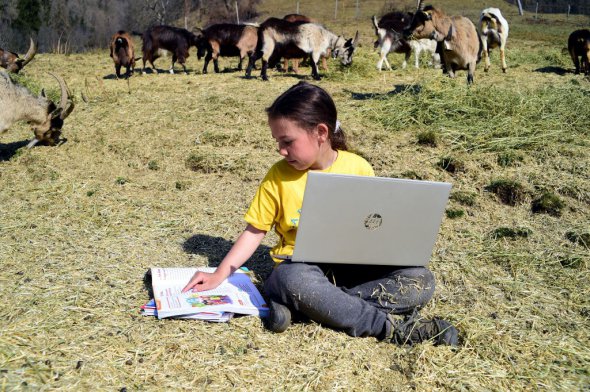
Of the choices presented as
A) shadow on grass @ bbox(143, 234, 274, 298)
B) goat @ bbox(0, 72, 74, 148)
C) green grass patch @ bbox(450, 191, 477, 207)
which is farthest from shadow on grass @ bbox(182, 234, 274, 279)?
goat @ bbox(0, 72, 74, 148)

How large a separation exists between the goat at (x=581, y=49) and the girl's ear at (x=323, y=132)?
11.5m

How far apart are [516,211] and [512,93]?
2877 mm

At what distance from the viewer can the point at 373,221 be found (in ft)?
9.14

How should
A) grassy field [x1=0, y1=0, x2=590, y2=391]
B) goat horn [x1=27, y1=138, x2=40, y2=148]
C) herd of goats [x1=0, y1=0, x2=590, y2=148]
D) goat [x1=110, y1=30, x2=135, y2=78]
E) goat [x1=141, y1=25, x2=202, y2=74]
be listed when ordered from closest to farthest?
grassy field [x1=0, y1=0, x2=590, y2=391] < goat horn [x1=27, y1=138, x2=40, y2=148] < herd of goats [x1=0, y1=0, x2=590, y2=148] < goat [x1=110, y1=30, x2=135, y2=78] < goat [x1=141, y1=25, x2=202, y2=74]

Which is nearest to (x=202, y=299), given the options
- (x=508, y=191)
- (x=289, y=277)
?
(x=289, y=277)

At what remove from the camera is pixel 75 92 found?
32.2 feet

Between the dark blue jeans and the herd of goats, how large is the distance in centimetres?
512

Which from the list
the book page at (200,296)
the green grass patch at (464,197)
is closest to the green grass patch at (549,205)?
the green grass patch at (464,197)

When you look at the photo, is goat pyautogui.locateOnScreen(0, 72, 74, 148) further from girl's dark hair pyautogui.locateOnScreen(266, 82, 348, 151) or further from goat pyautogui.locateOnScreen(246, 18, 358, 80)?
goat pyautogui.locateOnScreen(246, 18, 358, 80)

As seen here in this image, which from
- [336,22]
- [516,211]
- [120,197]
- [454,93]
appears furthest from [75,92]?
[336,22]

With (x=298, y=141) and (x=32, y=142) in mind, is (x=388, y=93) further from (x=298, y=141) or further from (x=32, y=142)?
(x=298, y=141)

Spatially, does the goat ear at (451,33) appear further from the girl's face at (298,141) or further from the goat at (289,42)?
the girl's face at (298,141)

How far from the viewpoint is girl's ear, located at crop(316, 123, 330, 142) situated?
294 centimetres

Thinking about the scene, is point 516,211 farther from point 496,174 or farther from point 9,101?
point 9,101
